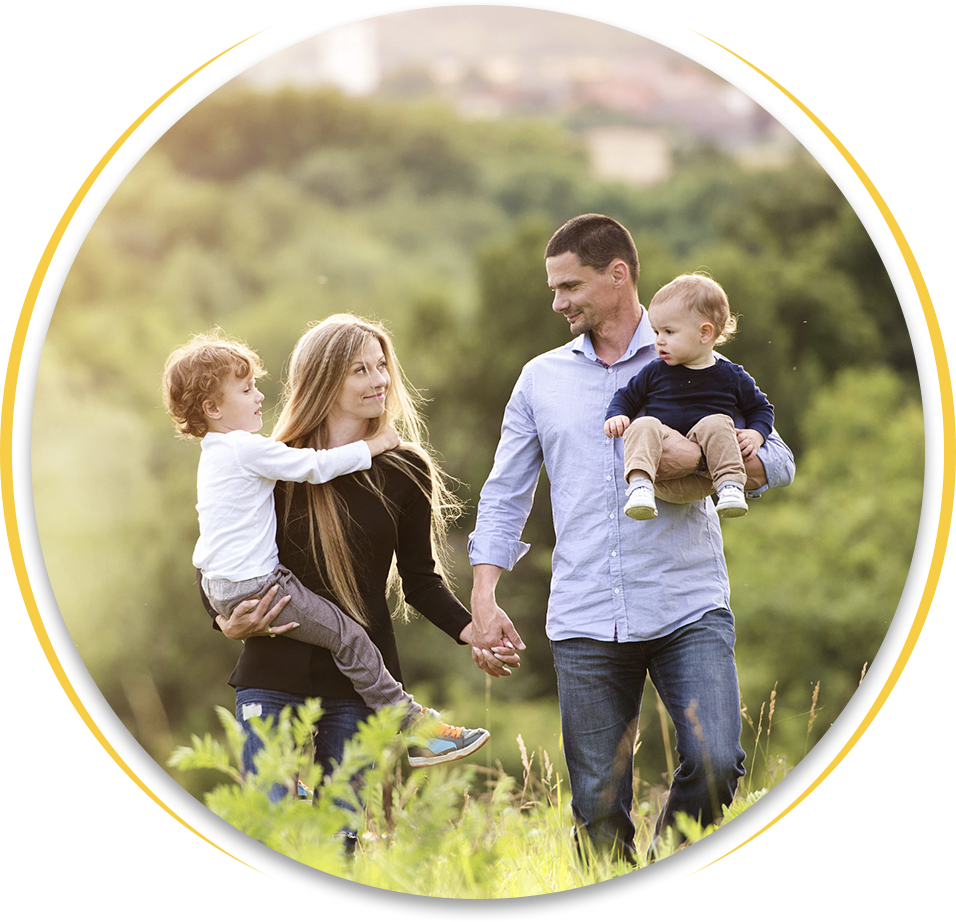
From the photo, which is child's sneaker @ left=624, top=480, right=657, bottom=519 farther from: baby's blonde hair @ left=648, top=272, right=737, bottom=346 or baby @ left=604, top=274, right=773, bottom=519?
baby's blonde hair @ left=648, top=272, right=737, bottom=346

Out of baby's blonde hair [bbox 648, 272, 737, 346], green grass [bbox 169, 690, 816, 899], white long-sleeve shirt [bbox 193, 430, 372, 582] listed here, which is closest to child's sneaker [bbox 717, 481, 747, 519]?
baby's blonde hair [bbox 648, 272, 737, 346]

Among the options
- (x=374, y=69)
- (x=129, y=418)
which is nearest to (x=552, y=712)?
(x=129, y=418)

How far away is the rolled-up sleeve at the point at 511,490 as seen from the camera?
10.3 feet

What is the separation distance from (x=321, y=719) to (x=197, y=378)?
108cm

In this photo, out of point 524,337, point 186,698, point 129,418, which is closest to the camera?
point 129,418

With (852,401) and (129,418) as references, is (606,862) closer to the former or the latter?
(129,418)

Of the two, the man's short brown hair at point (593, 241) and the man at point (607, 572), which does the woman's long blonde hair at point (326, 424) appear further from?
the man's short brown hair at point (593, 241)

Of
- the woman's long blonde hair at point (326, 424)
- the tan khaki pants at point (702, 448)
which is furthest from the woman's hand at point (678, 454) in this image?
the woman's long blonde hair at point (326, 424)

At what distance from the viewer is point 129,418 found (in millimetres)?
8102

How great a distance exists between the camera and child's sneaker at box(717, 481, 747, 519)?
2730 millimetres

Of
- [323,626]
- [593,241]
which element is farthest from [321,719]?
[593,241]

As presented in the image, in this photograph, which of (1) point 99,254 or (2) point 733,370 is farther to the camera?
(1) point 99,254

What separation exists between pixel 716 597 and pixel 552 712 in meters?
5.48

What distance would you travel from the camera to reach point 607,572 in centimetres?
304
